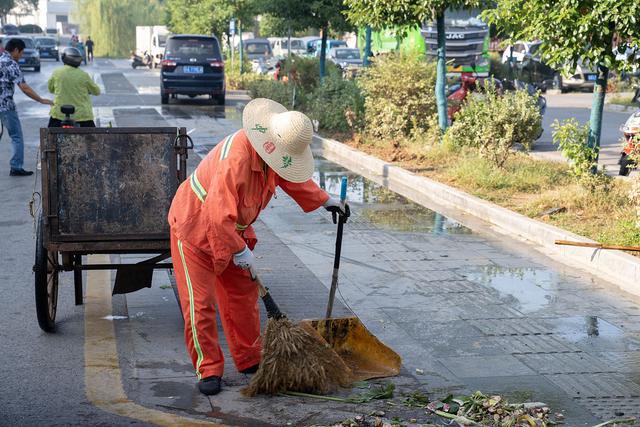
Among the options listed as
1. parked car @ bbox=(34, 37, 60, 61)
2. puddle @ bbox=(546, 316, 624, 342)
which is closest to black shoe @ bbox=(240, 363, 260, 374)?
puddle @ bbox=(546, 316, 624, 342)

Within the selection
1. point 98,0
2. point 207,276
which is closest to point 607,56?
point 207,276

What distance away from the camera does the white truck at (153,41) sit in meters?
56.7

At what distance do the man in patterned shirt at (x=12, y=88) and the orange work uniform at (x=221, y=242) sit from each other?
315 inches

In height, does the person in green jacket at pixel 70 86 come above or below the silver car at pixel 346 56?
above

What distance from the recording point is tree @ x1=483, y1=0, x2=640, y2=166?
9.84 metres

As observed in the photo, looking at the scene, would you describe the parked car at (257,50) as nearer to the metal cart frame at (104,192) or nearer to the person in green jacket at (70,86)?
the person in green jacket at (70,86)

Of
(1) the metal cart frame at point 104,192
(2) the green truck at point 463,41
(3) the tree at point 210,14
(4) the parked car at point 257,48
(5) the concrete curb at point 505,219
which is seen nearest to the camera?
(1) the metal cart frame at point 104,192

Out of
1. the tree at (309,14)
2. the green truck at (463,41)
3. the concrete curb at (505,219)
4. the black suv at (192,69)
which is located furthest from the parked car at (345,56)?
the concrete curb at (505,219)

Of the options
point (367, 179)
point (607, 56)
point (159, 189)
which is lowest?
point (367, 179)

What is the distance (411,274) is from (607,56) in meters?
3.71

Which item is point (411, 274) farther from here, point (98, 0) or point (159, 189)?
point (98, 0)

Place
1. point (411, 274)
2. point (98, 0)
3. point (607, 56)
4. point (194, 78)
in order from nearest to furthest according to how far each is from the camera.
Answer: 1. point (411, 274)
2. point (607, 56)
3. point (194, 78)
4. point (98, 0)

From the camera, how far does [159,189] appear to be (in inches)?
258

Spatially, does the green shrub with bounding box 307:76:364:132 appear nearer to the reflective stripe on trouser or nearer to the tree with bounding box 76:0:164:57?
the reflective stripe on trouser
